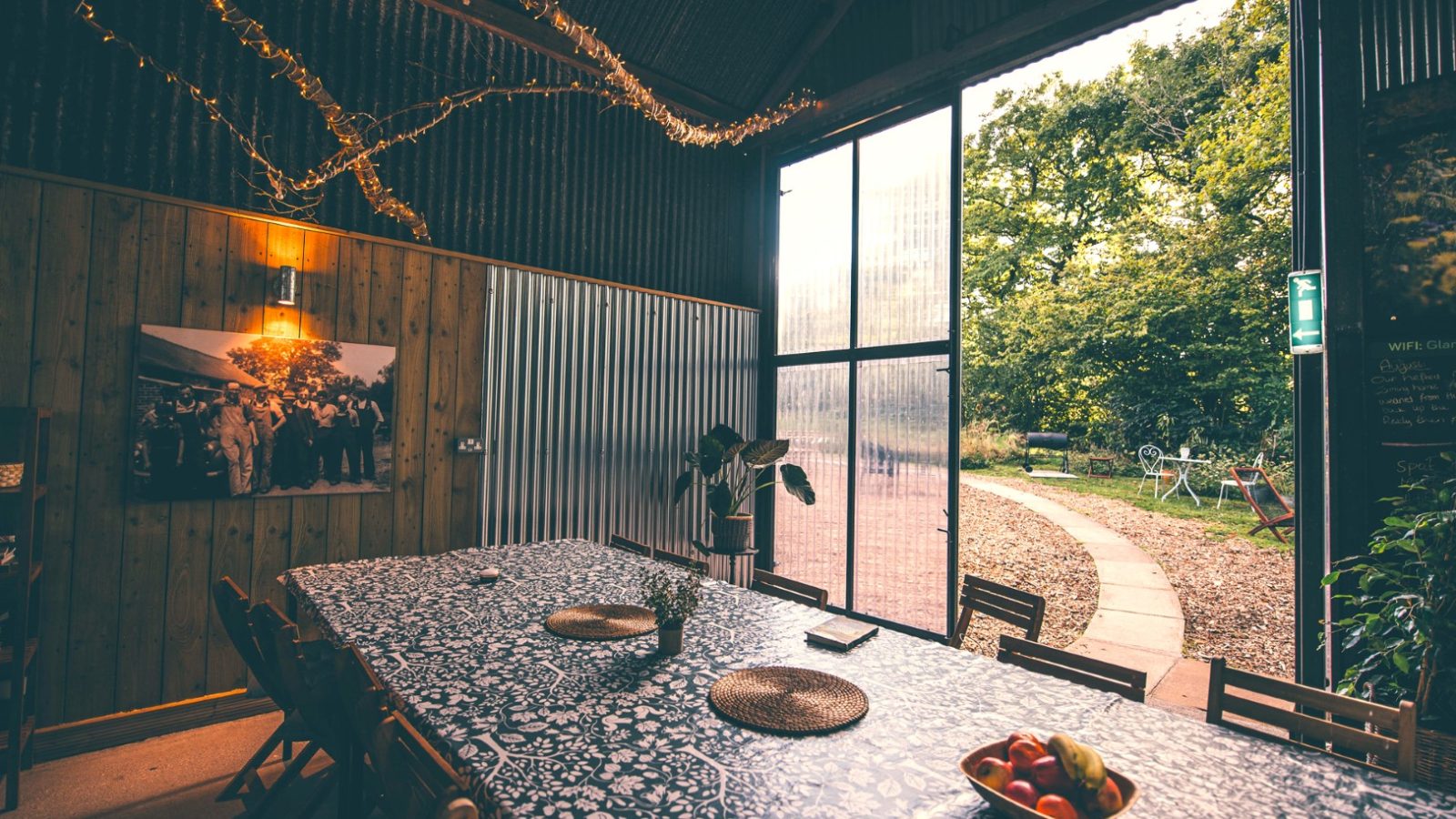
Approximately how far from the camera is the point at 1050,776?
1280 mm

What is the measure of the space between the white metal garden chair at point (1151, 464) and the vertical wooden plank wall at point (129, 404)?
36.3ft

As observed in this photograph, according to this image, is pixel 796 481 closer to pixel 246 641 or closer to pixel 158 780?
pixel 246 641

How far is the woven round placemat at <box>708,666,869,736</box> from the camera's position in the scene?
1.69 meters

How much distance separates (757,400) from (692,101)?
288 cm

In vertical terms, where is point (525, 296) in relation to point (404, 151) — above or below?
below

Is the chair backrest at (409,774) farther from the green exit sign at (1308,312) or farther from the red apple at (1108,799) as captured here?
the green exit sign at (1308,312)

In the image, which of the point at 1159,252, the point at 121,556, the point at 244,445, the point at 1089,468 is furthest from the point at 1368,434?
the point at 1159,252

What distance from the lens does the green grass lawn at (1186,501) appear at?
8125 millimetres

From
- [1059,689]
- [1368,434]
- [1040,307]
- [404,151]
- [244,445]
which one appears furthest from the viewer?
[1040,307]

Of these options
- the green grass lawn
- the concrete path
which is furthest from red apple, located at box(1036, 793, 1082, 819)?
the green grass lawn

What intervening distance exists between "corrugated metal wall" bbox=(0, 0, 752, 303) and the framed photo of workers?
91cm

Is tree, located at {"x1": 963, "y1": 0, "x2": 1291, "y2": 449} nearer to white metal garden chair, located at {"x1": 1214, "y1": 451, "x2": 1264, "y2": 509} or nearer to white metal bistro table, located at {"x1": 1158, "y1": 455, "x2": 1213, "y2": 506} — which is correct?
white metal garden chair, located at {"x1": 1214, "y1": 451, "x2": 1264, "y2": 509}

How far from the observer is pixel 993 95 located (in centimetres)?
1448

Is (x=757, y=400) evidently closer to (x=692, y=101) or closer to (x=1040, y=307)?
(x=692, y=101)
